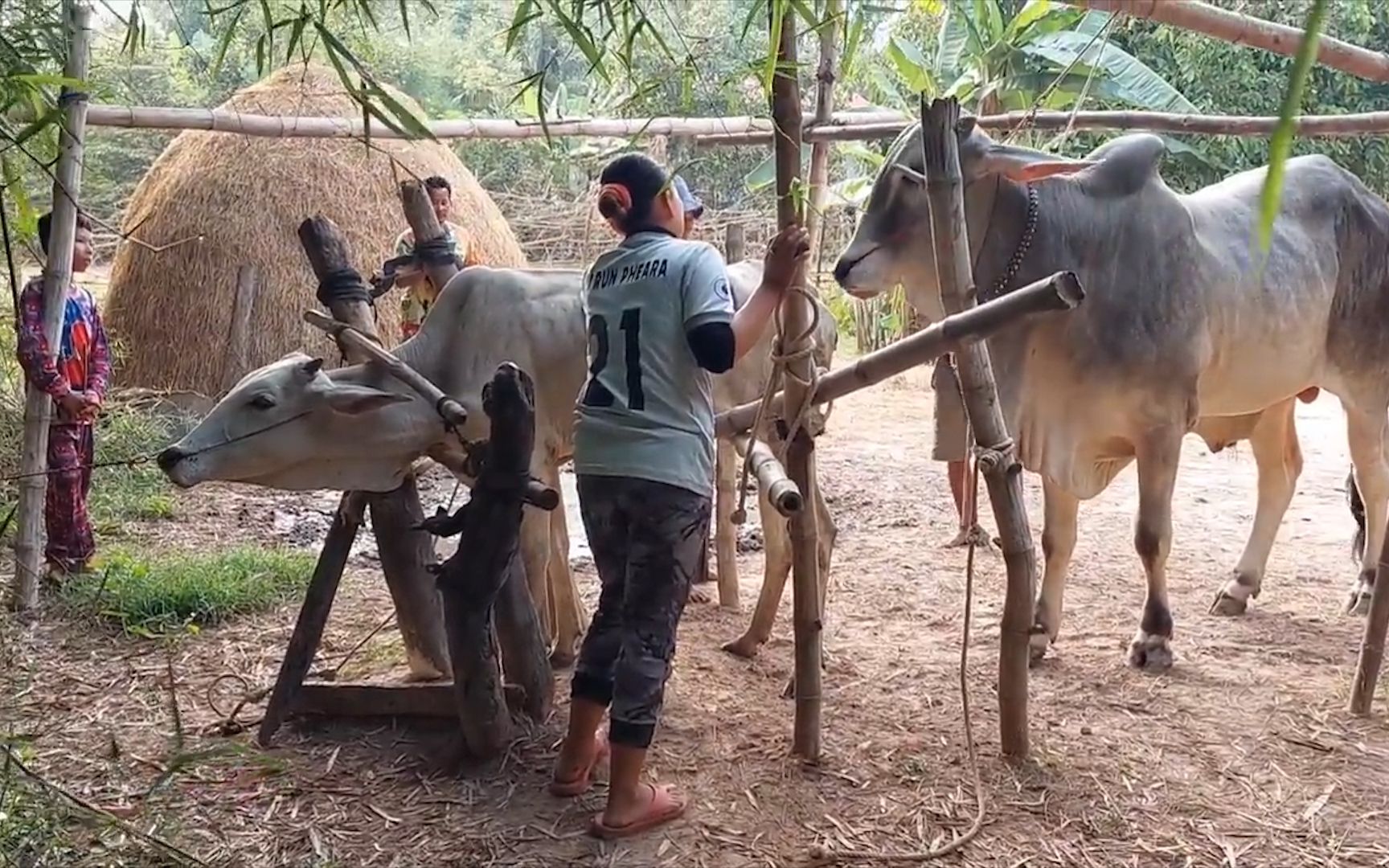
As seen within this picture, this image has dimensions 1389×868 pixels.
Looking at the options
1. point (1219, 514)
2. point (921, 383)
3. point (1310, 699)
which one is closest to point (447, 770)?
point (1310, 699)

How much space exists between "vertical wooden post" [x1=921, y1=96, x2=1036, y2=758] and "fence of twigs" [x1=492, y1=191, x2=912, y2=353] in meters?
6.79

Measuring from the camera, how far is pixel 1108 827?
2.95 metres

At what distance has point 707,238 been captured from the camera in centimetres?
1029

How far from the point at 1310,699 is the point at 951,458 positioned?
1.29 metres

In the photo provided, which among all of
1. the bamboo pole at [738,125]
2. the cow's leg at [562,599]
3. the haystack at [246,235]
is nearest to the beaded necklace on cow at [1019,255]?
the bamboo pole at [738,125]

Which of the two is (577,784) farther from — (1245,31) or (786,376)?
(1245,31)

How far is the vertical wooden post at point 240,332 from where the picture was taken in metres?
8.13

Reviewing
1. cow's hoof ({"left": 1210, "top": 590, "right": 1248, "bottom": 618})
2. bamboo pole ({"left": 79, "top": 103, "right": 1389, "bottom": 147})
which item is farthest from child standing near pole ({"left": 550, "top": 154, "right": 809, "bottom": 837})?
cow's hoof ({"left": 1210, "top": 590, "right": 1248, "bottom": 618})

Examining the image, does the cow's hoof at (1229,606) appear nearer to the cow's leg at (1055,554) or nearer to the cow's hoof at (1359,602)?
the cow's hoof at (1359,602)

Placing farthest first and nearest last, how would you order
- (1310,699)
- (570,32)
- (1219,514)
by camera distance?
(1219,514), (1310,699), (570,32)

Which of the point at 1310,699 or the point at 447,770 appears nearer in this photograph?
the point at 447,770

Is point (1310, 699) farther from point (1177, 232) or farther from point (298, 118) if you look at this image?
point (298, 118)

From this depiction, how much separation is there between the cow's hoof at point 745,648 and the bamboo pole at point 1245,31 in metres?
2.20

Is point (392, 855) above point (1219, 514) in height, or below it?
below
